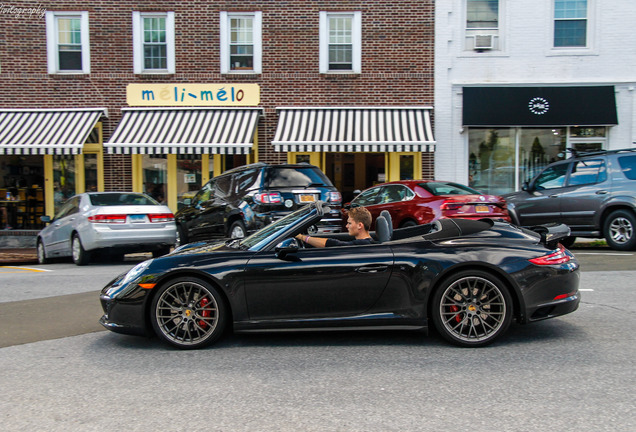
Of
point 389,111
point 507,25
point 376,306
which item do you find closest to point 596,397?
point 376,306

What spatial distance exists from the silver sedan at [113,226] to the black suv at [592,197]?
25.1 ft

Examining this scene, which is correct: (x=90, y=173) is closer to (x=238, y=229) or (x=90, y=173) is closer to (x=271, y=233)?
(x=238, y=229)

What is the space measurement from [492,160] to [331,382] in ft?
48.6

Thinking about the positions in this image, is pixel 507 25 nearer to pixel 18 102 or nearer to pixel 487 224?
pixel 487 224

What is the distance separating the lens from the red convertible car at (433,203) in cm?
1092

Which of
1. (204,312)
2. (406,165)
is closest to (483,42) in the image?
(406,165)

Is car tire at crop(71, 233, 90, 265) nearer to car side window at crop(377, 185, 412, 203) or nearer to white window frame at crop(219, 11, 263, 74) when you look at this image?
car side window at crop(377, 185, 412, 203)

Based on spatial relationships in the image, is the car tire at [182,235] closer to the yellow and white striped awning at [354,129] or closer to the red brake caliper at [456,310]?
the yellow and white striped awning at [354,129]

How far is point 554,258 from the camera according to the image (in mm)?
5078

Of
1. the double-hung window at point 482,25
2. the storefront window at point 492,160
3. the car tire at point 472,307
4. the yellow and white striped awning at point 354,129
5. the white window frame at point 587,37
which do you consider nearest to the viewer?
the car tire at point 472,307

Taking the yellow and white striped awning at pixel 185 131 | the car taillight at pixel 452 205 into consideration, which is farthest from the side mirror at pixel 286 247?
the yellow and white striped awning at pixel 185 131

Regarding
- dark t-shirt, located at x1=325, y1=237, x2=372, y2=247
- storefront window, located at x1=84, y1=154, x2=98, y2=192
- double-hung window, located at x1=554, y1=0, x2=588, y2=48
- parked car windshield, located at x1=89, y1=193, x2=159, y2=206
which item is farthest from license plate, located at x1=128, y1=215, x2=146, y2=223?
double-hung window, located at x1=554, y1=0, x2=588, y2=48

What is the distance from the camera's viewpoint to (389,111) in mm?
17500

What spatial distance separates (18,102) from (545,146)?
1592 cm
